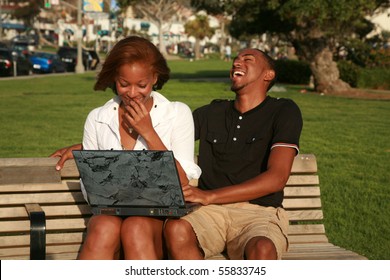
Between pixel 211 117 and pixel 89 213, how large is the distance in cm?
95

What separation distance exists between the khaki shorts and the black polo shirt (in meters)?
0.13

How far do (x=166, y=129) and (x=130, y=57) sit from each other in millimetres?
454

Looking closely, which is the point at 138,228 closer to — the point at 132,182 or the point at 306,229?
the point at 132,182

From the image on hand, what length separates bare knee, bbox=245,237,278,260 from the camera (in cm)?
426

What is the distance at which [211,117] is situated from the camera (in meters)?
5.14

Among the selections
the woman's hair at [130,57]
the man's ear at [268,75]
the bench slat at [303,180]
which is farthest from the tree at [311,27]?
the woman's hair at [130,57]

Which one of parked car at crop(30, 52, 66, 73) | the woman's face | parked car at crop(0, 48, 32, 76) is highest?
the woman's face

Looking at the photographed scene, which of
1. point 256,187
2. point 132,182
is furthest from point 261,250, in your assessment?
point 132,182

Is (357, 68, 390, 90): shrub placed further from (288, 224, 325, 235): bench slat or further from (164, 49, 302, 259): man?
(164, 49, 302, 259): man

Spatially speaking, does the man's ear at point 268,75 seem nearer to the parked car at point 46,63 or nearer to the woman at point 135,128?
the woman at point 135,128

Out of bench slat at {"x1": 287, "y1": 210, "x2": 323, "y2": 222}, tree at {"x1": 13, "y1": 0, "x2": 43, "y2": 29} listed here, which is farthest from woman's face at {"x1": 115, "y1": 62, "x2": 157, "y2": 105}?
tree at {"x1": 13, "y1": 0, "x2": 43, "y2": 29}

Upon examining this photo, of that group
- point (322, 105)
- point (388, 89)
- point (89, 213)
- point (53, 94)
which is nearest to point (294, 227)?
point (89, 213)

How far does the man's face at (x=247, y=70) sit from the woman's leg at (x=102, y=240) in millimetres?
1310

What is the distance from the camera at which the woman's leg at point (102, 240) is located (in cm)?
418
